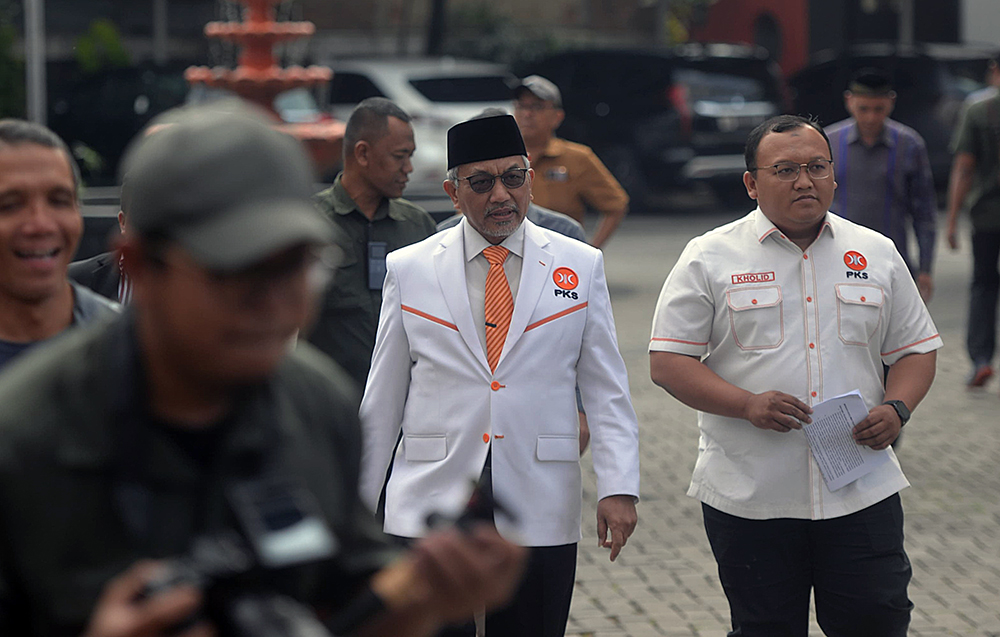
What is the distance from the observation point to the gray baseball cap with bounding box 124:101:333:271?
167cm

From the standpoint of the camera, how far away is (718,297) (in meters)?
4.63

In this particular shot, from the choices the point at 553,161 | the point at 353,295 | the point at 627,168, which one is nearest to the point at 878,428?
the point at 353,295

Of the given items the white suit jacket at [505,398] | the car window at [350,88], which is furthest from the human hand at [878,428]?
the car window at [350,88]

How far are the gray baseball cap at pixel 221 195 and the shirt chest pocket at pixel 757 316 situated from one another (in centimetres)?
299

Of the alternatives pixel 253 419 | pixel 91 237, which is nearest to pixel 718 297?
pixel 253 419

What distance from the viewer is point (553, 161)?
9.05 meters

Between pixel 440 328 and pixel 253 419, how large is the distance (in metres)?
2.69

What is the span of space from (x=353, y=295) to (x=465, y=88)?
45.1 feet

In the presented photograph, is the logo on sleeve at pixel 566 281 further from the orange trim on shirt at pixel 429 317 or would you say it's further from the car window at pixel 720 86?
the car window at pixel 720 86

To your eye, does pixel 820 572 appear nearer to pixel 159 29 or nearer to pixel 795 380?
pixel 795 380

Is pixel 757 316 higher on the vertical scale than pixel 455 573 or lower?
lower

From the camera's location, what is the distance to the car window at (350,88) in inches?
753

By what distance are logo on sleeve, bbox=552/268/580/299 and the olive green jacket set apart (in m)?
2.76

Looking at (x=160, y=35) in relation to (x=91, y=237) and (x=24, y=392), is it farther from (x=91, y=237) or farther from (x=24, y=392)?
(x=24, y=392)
